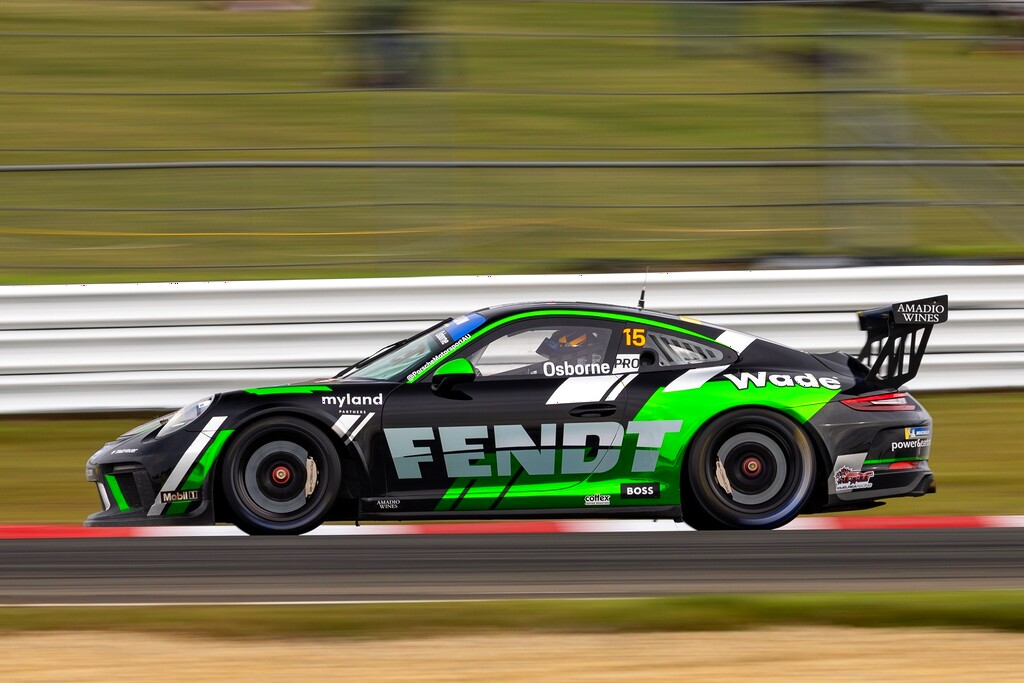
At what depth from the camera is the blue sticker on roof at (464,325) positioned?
22.9 feet

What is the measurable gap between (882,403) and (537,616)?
2.67 metres

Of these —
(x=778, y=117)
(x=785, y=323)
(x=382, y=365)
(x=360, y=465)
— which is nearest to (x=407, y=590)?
(x=360, y=465)

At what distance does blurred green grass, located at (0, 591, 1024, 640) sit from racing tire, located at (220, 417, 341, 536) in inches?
54.5

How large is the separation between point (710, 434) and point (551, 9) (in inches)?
209

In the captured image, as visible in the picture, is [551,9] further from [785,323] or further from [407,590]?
[407,590]

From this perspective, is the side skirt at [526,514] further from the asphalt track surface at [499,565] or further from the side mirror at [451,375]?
the side mirror at [451,375]

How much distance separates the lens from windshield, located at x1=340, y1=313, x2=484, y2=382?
6906 millimetres

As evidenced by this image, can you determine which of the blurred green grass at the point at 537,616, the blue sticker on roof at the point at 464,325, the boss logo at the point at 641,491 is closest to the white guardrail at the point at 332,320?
the blue sticker on roof at the point at 464,325

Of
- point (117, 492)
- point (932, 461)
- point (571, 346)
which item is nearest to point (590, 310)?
point (571, 346)

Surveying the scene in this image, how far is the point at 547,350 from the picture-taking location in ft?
22.8

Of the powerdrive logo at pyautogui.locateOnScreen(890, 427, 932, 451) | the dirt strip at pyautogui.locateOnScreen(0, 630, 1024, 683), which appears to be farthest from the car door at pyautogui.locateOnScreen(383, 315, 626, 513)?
the dirt strip at pyautogui.locateOnScreen(0, 630, 1024, 683)

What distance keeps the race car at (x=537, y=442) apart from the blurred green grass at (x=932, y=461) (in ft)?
2.73

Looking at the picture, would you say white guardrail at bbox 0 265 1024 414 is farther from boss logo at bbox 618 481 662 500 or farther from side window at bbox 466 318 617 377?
boss logo at bbox 618 481 662 500

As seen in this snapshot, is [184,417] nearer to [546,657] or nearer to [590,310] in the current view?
[590,310]
